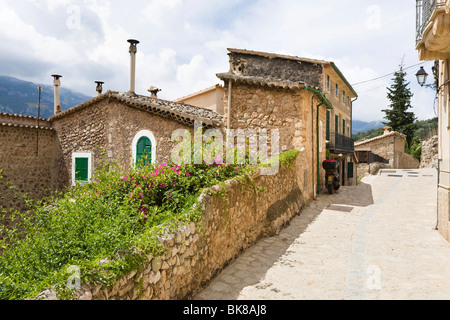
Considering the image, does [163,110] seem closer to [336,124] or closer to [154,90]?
[154,90]

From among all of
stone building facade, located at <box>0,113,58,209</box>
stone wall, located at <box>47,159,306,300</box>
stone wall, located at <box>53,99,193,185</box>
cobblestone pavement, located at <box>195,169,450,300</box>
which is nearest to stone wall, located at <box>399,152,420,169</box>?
cobblestone pavement, located at <box>195,169,450,300</box>

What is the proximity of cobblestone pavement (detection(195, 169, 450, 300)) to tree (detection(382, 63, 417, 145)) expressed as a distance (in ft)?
112

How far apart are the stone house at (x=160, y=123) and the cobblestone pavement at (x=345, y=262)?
261 cm

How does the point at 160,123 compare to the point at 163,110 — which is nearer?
the point at 163,110

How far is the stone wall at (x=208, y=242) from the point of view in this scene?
11.1 feet

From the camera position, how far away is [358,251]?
659cm

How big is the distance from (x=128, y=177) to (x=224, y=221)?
6.53ft

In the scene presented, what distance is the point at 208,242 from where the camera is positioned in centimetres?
506

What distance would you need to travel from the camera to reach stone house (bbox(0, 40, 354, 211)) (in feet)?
37.0

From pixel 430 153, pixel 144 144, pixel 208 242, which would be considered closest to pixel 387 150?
pixel 430 153

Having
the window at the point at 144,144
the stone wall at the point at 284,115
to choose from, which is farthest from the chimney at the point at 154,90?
the stone wall at the point at 284,115

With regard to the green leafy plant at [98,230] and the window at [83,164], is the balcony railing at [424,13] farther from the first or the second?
the window at [83,164]

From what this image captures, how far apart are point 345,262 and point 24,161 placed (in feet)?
48.3

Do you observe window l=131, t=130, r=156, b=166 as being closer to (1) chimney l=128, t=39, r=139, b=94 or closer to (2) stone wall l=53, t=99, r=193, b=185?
(2) stone wall l=53, t=99, r=193, b=185
